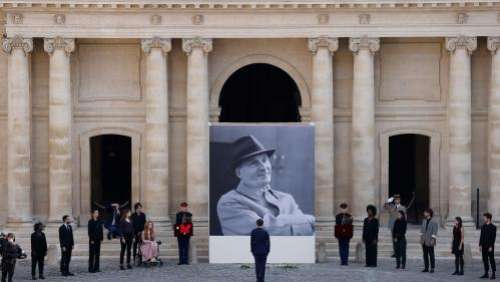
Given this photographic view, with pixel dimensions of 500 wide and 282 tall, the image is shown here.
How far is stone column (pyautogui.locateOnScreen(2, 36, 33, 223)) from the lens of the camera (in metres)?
57.3

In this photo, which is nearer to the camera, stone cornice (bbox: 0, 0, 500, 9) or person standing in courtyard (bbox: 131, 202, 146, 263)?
person standing in courtyard (bbox: 131, 202, 146, 263)

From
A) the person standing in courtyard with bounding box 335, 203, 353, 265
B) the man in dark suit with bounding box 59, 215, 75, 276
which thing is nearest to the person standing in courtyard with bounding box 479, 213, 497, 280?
the person standing in courtyard with bounding box 335, 203, 353, 265

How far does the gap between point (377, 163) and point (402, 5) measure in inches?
241

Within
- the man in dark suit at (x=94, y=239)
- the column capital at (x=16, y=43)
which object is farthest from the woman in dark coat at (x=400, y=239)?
the column capital at (x=16, y=43)

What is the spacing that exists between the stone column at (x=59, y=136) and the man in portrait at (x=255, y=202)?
819cm

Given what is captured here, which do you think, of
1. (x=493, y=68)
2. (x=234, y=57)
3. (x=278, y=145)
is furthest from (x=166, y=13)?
(x=493, y=68)

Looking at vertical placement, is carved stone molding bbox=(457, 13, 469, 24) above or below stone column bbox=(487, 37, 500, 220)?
above

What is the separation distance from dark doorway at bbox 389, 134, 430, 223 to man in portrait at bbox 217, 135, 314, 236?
12.0 metres

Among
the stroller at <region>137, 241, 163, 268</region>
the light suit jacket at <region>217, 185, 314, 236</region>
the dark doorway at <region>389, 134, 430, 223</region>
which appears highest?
the dark doorway at <region>389, 134, 430, 223</region>

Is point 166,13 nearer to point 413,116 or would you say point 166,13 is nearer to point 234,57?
point 234,57

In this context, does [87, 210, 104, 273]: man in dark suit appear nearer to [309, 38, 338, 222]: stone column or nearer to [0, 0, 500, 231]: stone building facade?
[0, 0, 500, 231]: stone building facade

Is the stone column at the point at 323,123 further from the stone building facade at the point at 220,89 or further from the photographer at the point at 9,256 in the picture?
the photographer at the point at 9,256

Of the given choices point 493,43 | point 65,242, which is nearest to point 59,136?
point 65,242

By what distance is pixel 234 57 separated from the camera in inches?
2314
